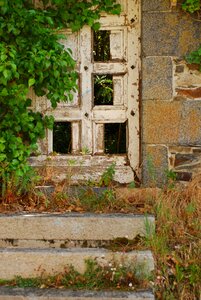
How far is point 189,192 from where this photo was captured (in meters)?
4.09

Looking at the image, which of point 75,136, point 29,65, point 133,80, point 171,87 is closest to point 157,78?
point 171,87

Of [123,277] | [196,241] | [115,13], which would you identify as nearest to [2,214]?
[123,277]

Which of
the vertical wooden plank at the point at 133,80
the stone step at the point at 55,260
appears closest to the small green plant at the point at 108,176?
the vertical wooden plank at the point at 133,80

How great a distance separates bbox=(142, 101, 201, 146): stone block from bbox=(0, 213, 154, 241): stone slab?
39.7 inches

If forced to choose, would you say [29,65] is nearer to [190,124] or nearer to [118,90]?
[118,90]

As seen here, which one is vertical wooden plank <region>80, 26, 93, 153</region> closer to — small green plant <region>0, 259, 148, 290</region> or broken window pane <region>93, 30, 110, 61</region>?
broken window pane <region>93, 30, 110, 61</region>

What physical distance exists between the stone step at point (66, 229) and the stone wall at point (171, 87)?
3.04 feet

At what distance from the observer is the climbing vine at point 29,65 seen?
4086 millimetres

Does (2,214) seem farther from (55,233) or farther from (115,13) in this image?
(115,13)

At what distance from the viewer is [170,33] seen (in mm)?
4320

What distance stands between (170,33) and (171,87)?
21.0 inches

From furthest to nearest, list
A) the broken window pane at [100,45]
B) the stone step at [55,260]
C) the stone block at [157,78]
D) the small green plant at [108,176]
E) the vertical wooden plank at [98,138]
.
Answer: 1. the broken window pane at [100,45]
2. the vertical wooden plank at [98,138]
3. the small green plant at [108,176]
4. the stone block at [157,78]
5. the stone step at [55,260]

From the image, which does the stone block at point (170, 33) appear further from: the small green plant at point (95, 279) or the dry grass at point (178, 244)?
the small green plant at point (95, 279)

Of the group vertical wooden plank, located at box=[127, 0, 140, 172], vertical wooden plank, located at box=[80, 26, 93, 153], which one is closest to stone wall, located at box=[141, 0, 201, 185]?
vertical wooden plank, located at box=[127, 0, 140, 172]
